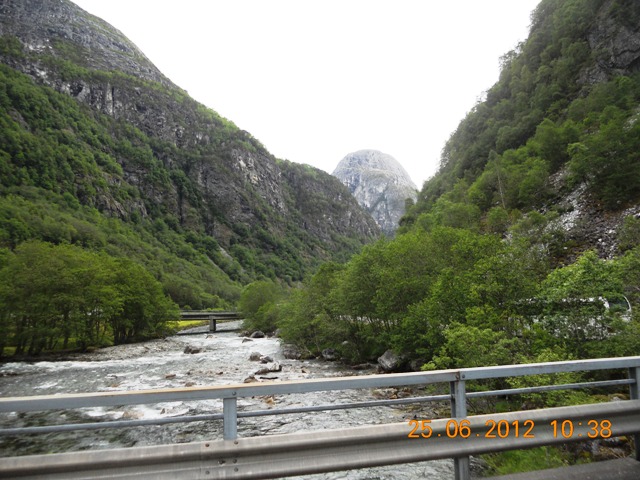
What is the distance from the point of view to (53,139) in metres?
163

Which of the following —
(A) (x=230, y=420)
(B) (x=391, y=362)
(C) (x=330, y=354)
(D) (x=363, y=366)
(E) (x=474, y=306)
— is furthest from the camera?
(C) (x=330, y=354)

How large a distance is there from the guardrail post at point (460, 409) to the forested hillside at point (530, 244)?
8364 millimetres

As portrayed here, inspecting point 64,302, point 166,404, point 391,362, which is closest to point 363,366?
point 391,362

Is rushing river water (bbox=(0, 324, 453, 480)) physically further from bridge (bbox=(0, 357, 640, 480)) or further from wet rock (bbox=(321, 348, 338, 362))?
bridge (bbox=(0, 357, 640, 480))

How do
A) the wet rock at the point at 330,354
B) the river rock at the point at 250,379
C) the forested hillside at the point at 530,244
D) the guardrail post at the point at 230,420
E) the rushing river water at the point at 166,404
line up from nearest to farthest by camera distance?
the guardrail post at the point at 230,420 → the rushing river water at the point at 166,404 → the forested hillside at the point at 530,244 → the river rock at the point at 250,379 → the wet rock at the point at 330,354

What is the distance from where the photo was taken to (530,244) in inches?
1254

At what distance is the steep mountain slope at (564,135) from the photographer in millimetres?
37844

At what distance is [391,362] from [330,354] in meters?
10.6

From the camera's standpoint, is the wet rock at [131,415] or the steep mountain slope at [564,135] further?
the steep mountain slope at [564,135]

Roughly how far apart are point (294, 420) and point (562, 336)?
10309mm
